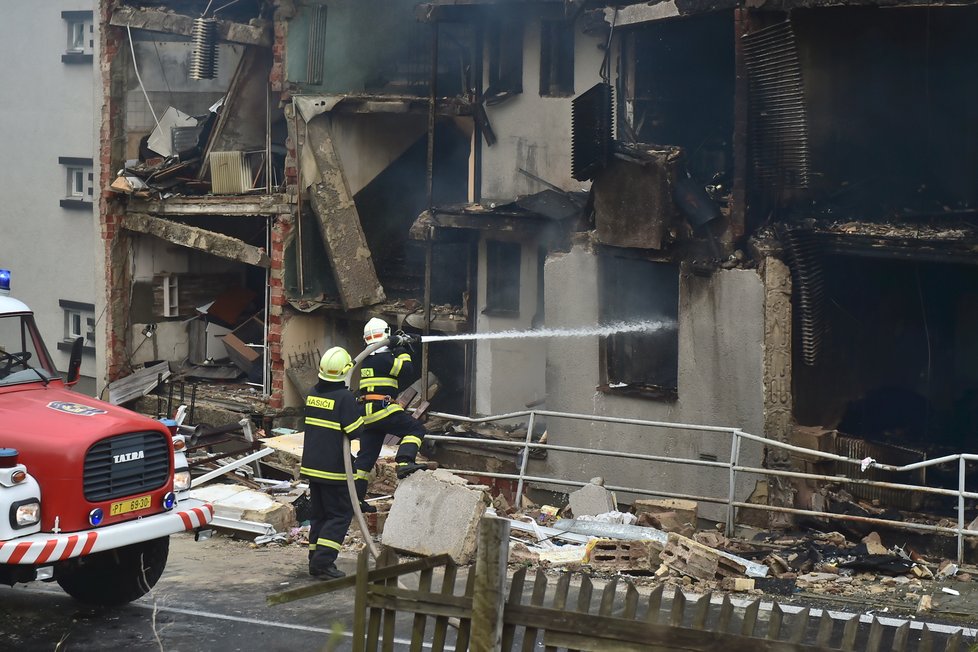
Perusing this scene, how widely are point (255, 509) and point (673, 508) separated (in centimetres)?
401

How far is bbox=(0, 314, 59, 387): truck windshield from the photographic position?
9.23 m

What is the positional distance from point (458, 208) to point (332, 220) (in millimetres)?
2349

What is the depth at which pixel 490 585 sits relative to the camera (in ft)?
17.5

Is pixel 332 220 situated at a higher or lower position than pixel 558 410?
higher

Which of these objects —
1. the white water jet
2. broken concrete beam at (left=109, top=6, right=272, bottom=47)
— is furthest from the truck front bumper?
broken concrete beam at (left=109, top=6, right=272, bottom=47)

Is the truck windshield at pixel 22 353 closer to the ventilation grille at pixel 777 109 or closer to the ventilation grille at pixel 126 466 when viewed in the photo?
the ventilation grille at pixel 126 466

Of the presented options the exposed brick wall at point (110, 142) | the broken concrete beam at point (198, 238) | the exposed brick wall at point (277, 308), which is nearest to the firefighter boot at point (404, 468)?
the exposed brick wall at point (277, 308)

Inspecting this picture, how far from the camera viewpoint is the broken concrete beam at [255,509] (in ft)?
39.2

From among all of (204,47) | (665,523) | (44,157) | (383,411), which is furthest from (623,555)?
(44,157)

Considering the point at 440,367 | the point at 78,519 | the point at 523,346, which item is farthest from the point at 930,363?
the point at 78,519

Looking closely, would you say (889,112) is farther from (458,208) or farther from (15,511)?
(15,511)

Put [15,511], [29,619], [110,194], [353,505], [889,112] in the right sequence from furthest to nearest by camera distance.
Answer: [110,194]
[889,112]
[353,505]
[29,619]
[15,511]

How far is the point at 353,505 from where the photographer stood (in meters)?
9.88

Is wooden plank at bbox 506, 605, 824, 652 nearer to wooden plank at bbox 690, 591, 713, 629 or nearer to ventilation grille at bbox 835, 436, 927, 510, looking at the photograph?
wooden plank at bbox 690, 591, 713, 629
